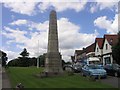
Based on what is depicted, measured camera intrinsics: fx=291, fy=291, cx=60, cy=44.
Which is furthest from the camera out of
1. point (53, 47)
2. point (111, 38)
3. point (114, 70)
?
point (111, 38)

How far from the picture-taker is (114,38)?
6388 centimetres

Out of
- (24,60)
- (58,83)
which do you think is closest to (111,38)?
(58,83)

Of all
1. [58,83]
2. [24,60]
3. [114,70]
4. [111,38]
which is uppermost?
[111,38]

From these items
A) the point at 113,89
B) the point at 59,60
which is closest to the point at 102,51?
the point at 59,60

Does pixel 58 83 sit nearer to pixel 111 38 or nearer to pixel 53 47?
pixel 53 47

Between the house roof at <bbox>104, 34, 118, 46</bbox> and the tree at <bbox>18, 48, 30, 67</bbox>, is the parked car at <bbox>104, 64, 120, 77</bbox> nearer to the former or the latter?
the house roof at <bbox>104, 34, 118, 46</bbox>

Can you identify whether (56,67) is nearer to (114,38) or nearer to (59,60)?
(59,60)

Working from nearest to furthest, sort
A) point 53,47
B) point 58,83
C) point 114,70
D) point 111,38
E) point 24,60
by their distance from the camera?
point 58,83
point 114,70
point 53,47
point 111,38
point 24,60

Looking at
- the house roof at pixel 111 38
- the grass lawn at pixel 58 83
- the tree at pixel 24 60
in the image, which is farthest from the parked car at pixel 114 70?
the tree at pixel 24 60

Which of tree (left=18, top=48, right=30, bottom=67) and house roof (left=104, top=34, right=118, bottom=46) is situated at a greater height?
house roof (left=104, top=34, right=118, bottom=46)

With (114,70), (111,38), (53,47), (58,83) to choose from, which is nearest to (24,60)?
(111,38)

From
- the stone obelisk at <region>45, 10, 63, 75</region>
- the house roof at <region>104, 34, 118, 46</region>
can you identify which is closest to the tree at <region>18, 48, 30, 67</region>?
the house roof at <region>104, 34, 118, 46</region>

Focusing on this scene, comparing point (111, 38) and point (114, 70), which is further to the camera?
point (111, 38)

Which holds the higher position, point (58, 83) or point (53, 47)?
point (53, 47)
